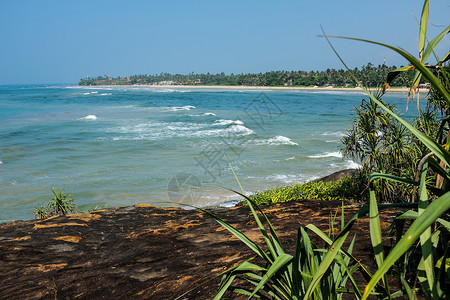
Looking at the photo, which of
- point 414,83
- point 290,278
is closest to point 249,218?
point 290,278

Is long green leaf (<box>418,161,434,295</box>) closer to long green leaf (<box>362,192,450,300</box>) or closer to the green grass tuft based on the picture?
long green leaf (<box>362,192,450,300</box>)

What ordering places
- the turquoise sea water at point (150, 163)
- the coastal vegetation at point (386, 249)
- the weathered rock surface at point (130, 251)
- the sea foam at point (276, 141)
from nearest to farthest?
the coastal vegetation at point (386, 249) → the weathered rock surface at point (130, 251) → the turquoise sea water at point (150, 163) → the sea foam at point (276, 141)

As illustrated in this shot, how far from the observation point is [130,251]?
399 cm

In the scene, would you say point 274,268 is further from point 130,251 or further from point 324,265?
point 130,251

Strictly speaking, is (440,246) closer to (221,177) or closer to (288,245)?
(288,245)

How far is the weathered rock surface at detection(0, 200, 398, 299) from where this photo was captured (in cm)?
305

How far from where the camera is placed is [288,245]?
11.7ft

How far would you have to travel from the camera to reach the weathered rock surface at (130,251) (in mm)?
3051

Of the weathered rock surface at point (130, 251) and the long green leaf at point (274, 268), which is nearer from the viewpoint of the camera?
the long green leaf at point (274, 268)

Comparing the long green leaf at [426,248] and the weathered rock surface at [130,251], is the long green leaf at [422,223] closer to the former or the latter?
the long green leaf at [426,248]

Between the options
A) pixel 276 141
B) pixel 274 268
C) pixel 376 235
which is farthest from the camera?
pixel 276 141

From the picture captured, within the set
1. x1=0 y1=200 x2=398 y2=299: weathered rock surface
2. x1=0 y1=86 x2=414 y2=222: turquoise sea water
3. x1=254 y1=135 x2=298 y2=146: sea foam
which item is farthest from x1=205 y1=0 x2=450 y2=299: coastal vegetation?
x1=254 y1=135 x2=298 y2=146: sea foam

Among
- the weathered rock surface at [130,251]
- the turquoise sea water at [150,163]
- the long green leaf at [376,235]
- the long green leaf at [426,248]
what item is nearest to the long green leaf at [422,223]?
the long green leaf at [376,235]

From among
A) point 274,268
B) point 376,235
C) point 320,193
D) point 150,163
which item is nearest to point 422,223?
point 376,235
